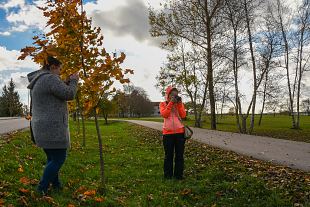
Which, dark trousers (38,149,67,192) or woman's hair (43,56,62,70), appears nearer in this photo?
dark trousers (38,149,67,192)

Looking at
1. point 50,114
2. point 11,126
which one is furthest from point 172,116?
point 11,126

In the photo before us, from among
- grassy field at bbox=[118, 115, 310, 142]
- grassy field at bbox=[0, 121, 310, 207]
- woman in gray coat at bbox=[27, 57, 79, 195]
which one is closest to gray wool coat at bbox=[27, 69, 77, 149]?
woman in gray coat at bbox=[27, 57, 79, 195]

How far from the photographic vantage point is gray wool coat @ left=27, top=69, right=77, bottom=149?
182 inches

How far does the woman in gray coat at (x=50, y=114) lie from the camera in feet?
15.2

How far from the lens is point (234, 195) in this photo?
5844 millimetres

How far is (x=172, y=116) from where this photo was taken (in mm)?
7098

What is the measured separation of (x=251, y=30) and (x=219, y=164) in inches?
686

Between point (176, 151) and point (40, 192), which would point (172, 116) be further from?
point (40, 192)

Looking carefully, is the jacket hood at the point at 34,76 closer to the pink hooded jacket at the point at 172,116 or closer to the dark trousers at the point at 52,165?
the dark trousers at the point at 52,165

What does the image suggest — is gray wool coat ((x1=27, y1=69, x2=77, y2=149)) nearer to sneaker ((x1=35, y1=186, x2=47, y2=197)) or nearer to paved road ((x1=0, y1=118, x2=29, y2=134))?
sneaker ((x1=35, y1=186, x2=47, y2=197))

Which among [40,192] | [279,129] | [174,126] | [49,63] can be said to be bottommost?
[279,129]

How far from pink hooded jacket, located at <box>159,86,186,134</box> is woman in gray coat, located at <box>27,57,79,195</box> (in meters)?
2.64

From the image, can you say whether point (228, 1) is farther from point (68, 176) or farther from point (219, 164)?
point (68, 176)

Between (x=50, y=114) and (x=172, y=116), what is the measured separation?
10.1 feet
